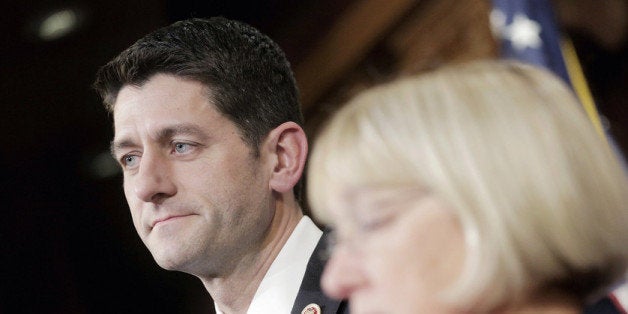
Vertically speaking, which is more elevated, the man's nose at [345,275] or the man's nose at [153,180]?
the man's nose at [153,180]

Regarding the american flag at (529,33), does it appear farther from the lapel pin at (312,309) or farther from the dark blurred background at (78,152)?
the dark blurred background at (78,152)

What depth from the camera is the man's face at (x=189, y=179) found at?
183 cm

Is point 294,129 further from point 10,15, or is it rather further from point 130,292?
point 10,15

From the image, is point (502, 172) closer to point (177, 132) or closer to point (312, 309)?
point (312, 309)

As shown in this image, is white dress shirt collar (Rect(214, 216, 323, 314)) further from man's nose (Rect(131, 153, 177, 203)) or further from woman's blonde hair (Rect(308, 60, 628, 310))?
woman's blonde hair (Rect(308, 60, 628, 310))

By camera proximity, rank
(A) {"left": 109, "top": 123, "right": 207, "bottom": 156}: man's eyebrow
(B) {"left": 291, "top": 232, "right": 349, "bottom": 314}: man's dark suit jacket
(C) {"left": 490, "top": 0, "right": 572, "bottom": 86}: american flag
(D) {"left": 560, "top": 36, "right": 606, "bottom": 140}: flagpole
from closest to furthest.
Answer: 1. (B) {"left": 291, "top": 232, "right": 349, "bottom": 314}: man's dark suit jacket
2. (A) {"left": 109, "top": 123, "right": 207, "bottom": 156}: man's eyebrow
3. (D) {"left": 560, "top": 36, "right": 606, "bottom": 140}: flagpole
4. (C) {"left": 490, "top": 0, "right": 572, "bottom": 86}: american flag

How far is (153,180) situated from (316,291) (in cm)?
39

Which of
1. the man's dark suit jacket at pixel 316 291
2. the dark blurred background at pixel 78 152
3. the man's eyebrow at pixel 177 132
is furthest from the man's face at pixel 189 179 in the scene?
the dark blurred background at pixel 78 152

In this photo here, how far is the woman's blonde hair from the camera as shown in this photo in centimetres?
91

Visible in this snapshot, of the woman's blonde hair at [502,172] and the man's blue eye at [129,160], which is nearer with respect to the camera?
the woman's blonde hair at [502,172]

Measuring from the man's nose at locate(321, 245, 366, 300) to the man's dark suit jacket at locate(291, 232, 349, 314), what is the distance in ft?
2.63

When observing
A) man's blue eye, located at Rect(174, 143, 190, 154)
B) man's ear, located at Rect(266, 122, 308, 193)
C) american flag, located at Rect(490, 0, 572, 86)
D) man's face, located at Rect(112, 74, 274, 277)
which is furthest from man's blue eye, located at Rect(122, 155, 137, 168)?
american flag, located at Rect(490, 0, 572, 86)

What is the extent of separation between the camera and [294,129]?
202 cm

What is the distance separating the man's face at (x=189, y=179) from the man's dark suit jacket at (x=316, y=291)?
0.40ft
